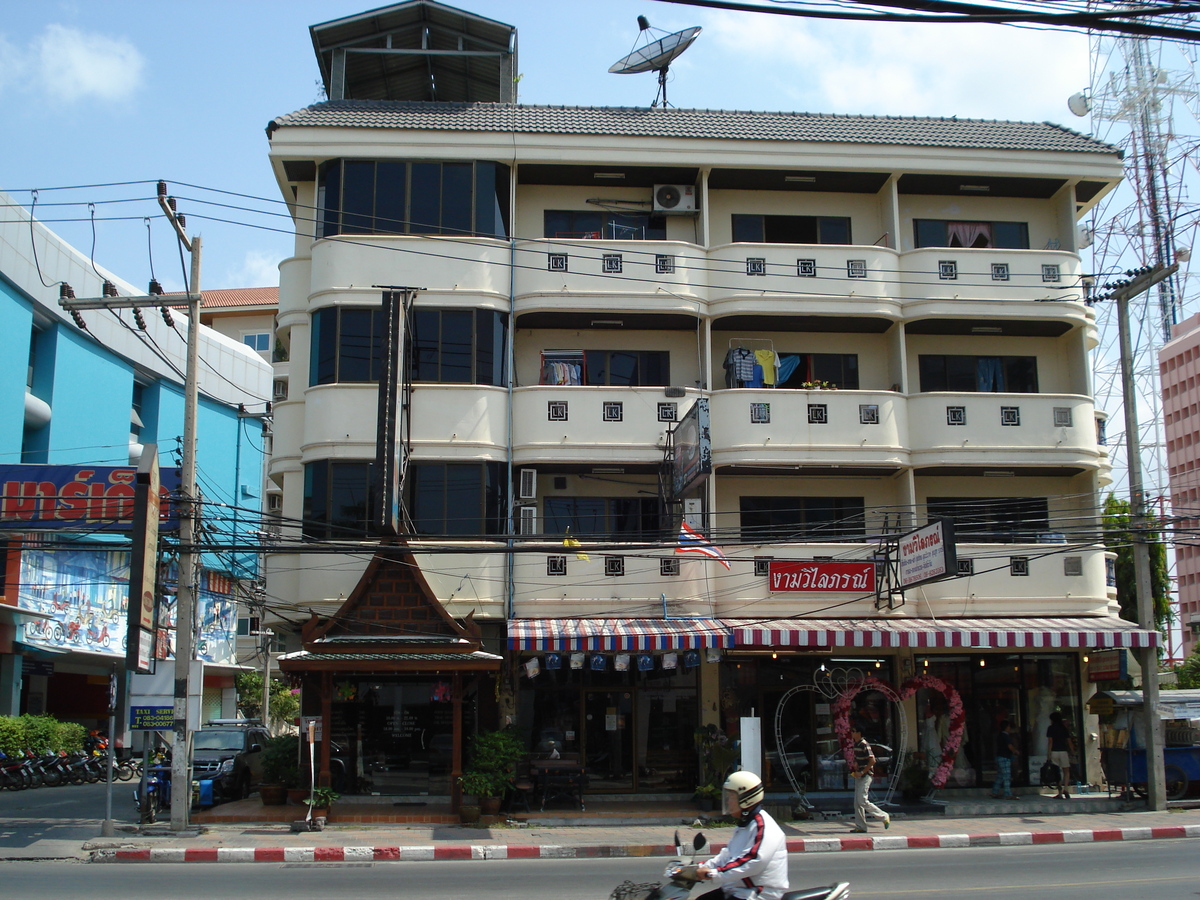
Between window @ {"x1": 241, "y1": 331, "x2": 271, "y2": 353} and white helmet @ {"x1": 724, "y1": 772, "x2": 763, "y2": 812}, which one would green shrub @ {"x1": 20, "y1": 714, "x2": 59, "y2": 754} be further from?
window @ {"x1": 241, "y1": 331, "x2": 271, "y2": 353}

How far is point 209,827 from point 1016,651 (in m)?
17.1

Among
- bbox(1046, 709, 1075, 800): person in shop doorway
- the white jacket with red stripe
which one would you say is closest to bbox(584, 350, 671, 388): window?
bbox(1046, 709, 1075, 800): person in shop doorway

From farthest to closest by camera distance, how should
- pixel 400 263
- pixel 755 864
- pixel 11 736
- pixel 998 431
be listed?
pixel 11 736 < pixel 998 431 < pixel 400 263 < pixel 755 864

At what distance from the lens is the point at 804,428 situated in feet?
78.4

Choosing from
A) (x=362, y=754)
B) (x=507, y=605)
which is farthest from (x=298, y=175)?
(x=362, y=754)

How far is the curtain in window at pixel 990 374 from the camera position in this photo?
1026 inches

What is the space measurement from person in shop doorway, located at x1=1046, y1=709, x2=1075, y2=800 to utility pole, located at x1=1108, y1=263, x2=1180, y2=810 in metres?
1.61

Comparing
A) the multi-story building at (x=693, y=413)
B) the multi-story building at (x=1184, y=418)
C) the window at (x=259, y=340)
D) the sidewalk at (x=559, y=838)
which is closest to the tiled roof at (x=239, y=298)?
the window at (x=259, y=340)

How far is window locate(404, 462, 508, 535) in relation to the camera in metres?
22.3

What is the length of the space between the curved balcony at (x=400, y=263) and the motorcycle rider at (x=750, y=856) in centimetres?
1715

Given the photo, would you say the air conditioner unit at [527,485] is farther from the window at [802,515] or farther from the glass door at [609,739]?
the window at [802,515]

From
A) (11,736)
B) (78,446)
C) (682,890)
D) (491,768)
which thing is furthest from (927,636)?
(78,446)

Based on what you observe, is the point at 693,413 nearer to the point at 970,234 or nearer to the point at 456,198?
the point at 456,198

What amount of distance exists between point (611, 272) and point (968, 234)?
9.19m
